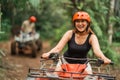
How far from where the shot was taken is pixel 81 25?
709 centimetres

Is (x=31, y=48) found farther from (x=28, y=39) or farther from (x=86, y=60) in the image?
(x=86, y=60)

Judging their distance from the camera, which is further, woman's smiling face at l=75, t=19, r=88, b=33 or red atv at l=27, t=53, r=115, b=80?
woman's smiling face at l=75, t=19, r=88, b=33

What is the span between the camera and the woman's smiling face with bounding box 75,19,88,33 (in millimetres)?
7074

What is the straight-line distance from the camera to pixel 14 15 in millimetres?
24609

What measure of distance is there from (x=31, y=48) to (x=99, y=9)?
498cm

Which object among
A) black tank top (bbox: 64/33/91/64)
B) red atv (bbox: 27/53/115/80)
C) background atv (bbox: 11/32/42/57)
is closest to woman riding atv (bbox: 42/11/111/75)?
black tank top (bbox: 64/33/91/64)

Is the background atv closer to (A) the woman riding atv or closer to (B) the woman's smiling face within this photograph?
(A) the woman riding atv

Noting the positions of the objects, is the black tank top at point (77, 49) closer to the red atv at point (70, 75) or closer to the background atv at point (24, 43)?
the red atv at point (70, 75)

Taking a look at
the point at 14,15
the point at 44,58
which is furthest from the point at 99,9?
the point at 14,15

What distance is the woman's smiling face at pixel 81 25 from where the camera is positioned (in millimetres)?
7074

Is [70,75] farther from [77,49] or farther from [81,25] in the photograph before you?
[81,25]

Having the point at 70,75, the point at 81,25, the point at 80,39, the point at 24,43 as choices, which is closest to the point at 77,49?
the point at 80,39

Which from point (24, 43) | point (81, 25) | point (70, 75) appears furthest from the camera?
point (24, 43)

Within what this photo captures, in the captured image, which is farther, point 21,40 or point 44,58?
point 21,40
